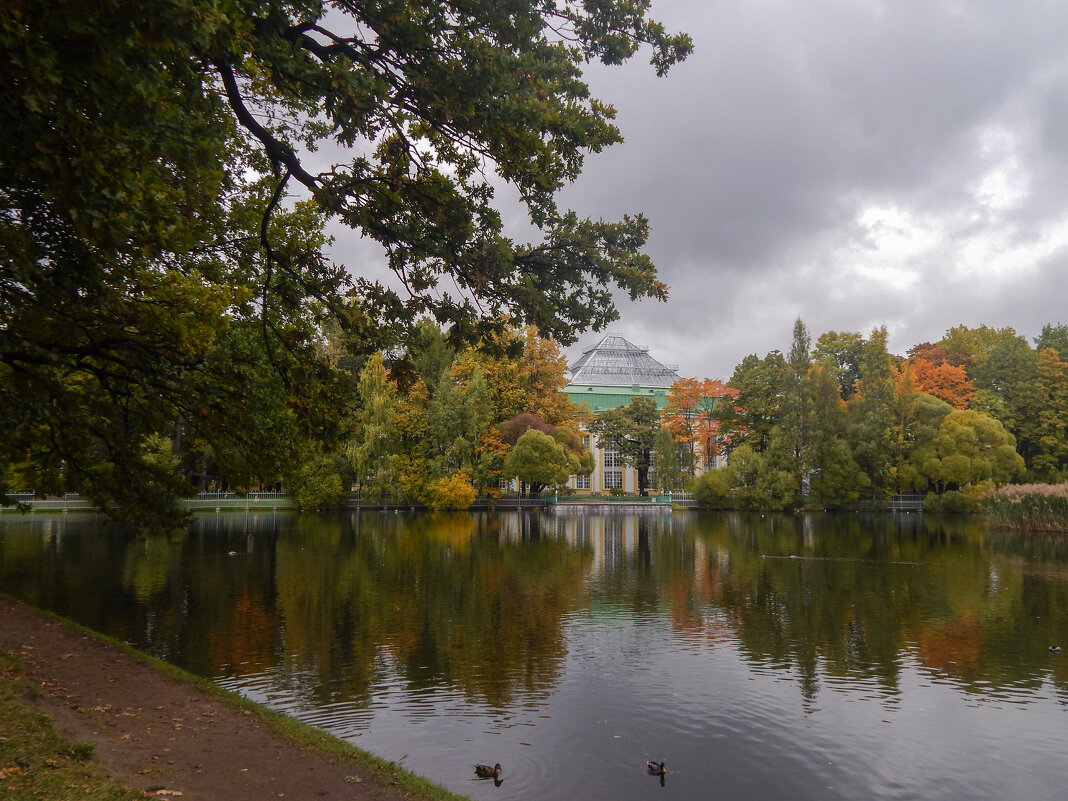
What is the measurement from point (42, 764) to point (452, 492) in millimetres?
43506

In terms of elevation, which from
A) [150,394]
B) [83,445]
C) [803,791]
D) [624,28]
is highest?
[624,28]

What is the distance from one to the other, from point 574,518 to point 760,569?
25.0 meters

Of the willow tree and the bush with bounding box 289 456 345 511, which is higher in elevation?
the willow tree

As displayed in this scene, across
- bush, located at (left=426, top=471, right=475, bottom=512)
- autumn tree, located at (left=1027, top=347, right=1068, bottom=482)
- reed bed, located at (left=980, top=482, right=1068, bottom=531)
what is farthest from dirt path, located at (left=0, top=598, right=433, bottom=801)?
autumn tree, located at (left=1027, top=347, right=1068, bottom=482)

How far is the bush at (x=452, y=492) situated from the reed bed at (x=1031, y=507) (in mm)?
29931

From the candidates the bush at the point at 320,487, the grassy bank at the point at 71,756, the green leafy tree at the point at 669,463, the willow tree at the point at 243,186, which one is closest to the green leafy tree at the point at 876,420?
the green leafy tree at the point at 669,463

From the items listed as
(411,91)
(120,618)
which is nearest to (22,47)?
(411,91)

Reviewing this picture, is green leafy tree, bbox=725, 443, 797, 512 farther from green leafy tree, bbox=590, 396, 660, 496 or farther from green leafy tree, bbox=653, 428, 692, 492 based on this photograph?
green leafy tree, bbox=590, 396, 660, 496

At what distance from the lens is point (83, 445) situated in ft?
31.9

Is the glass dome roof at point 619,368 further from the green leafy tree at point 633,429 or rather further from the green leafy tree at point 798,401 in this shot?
the green leafy tree at point 798,401

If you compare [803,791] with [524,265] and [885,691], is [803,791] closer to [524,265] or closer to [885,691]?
[885,691]

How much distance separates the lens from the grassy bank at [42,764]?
5.05 meters

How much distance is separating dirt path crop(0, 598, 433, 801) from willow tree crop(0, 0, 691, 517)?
262cm

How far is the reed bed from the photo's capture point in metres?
32.7
